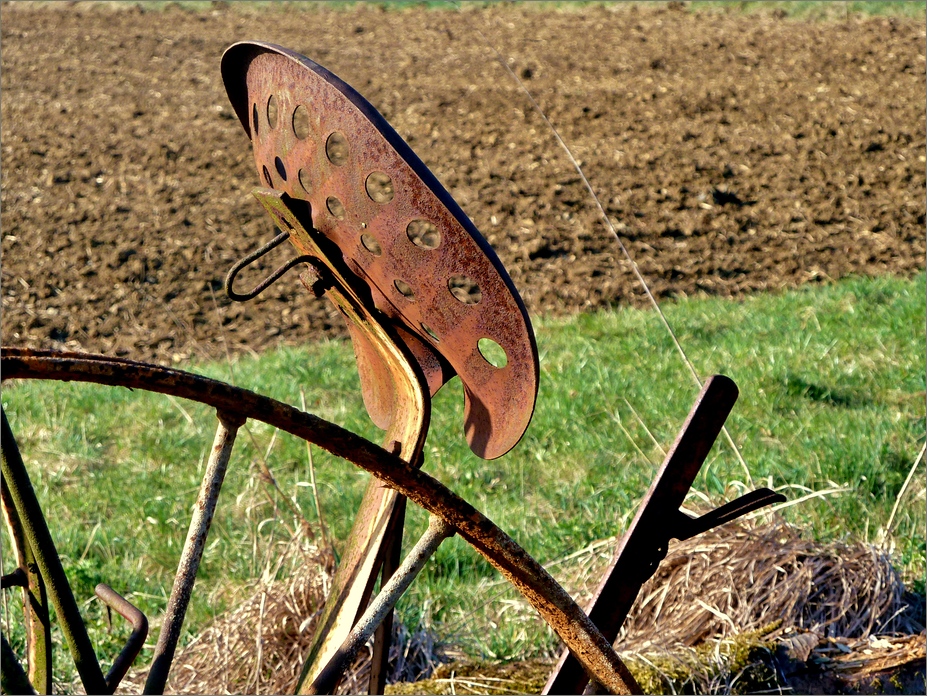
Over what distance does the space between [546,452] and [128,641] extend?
276cm

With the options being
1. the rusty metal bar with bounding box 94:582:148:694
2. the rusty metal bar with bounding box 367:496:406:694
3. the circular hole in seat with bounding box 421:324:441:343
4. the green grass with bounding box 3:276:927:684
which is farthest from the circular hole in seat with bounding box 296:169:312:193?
the green grass with bounding box 3:276:927:684

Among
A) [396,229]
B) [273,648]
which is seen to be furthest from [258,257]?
[273,648]

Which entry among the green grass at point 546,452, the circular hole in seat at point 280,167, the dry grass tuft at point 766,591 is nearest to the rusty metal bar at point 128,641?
the circular hole in seat at point 280,167

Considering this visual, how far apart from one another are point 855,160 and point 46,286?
6191 millimetres

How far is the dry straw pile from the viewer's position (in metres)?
2.66

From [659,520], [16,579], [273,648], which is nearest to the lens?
[16,579]

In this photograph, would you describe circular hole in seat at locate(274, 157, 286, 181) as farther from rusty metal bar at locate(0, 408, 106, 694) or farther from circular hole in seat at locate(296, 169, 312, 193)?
rusty metal bar at locate(0, 408, 106, 694)

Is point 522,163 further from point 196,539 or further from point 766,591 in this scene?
point 196,539

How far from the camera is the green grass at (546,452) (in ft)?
10.6

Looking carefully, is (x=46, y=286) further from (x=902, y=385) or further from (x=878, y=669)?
(x=878, y=669)

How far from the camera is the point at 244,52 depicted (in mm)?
1592

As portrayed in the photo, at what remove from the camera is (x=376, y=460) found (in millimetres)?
1271

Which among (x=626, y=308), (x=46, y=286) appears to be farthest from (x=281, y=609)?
(x=46, y=286)

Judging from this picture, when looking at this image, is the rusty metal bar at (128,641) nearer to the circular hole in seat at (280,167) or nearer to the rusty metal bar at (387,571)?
the rusty metal bar at (387,571)
